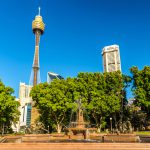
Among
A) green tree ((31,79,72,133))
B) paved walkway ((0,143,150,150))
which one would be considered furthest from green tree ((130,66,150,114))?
paved walkway ((0,143,150,150))

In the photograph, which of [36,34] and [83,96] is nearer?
[83,96]

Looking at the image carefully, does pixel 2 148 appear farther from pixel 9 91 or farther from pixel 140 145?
pixel 9 91

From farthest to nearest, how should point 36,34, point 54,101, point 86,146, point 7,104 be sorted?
point 36,34
point 54,101
point 7,104
point 86,146

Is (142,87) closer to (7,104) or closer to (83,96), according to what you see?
(83,96)

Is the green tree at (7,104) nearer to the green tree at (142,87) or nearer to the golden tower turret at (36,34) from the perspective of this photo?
the green tree at (142,87)

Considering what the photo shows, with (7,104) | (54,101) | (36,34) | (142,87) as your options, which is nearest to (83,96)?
(54,101)

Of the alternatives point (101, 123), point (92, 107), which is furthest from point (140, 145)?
point (101, 123)

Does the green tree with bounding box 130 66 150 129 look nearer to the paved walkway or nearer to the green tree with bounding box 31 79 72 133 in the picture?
the green tree with bounding box 31 79 72 133

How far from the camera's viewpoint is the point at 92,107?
4484 centimetres

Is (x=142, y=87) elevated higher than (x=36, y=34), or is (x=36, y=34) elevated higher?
(x=36, y=34)

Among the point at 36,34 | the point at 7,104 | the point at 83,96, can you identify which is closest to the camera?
the point at 7,104

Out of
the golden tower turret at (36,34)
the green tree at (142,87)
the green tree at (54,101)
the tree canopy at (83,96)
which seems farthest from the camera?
Result: the golden tower turret at (36,34)

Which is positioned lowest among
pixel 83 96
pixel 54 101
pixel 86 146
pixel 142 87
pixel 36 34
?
pixel 86 146

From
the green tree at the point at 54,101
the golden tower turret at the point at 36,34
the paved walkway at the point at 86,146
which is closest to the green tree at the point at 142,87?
the green tree at the point at 54,101
